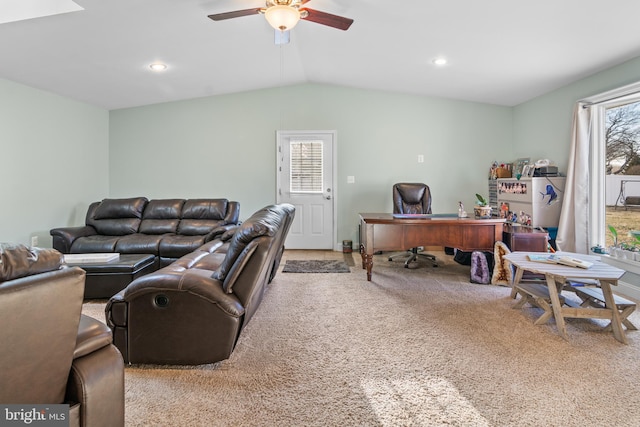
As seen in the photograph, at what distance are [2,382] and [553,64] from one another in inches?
184

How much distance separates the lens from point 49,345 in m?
1.02

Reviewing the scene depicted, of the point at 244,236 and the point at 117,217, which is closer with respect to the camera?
the point at 244,236

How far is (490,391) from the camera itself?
1.79 m

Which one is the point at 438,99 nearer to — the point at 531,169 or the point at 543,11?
the point at 531,169

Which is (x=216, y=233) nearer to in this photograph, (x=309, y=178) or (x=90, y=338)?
(x=309, y=178)

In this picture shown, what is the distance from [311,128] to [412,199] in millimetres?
2044

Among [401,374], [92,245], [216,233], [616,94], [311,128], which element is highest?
[311,128]

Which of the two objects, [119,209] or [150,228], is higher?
[119,209]

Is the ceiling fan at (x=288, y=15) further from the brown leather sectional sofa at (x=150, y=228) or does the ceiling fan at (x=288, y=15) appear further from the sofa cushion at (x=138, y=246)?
the sofa cushion at (x=138, y=246)

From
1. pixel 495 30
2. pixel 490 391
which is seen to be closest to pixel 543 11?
pixel 495 30

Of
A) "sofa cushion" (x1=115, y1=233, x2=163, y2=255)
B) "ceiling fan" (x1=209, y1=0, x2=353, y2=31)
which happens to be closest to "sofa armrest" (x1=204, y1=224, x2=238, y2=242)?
"sofa cushion" (x1=115, y1=233, x2=163, y2=255)

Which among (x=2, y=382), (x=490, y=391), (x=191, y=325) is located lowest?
(x=490, y=391)

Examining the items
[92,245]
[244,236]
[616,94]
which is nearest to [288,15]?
[244,236]

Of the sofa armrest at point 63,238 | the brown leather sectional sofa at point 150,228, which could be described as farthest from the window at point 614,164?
the sofa armrest at point 63,238
